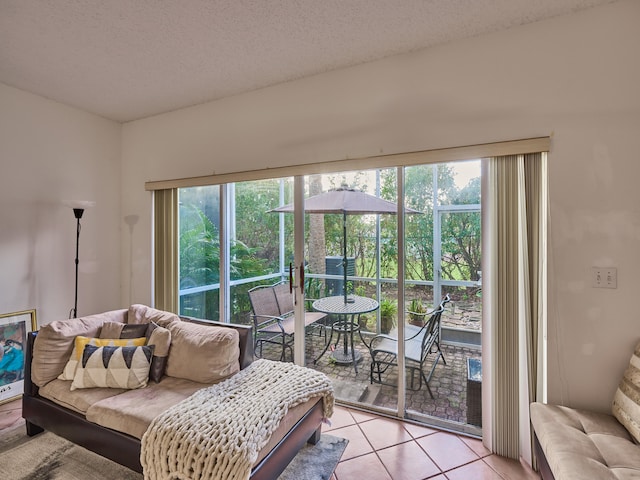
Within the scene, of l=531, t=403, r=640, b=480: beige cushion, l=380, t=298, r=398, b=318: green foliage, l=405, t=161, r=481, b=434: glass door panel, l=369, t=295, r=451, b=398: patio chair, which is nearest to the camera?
l=531, t=403, r=640, b=480: beige cushion

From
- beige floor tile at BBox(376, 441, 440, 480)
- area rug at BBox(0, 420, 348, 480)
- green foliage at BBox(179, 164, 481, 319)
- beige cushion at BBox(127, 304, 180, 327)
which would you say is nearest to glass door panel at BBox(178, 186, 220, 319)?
green foliage at BBox(179, 164, 481, 319)

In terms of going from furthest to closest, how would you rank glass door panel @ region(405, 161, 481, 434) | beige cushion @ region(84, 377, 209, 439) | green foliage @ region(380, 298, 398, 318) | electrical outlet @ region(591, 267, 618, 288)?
1. green foliage @ region(380, 298, 398, 318)
2. glass door panel @ region(405, 161, 481, 434)
3. electrical outlet @ region(591, 267, 618, 288)
4. beige cushion @ region(84, 377, 209, 439)

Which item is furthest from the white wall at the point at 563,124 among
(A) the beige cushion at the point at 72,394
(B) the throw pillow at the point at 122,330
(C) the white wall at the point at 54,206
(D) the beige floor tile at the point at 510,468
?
(C) the white wall at the point at 54,206

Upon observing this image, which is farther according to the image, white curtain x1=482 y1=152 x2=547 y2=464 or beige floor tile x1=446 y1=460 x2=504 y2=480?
white curtain x1=482 y1=152 x2=547 y2=464

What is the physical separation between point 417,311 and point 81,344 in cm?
243

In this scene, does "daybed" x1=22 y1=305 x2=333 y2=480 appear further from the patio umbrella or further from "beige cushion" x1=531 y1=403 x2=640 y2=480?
"beige cushion" x1=531 y1=403 x2=640 y2=480

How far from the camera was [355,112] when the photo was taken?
2.48 metres

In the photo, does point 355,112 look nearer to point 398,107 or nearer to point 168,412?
point 398,107

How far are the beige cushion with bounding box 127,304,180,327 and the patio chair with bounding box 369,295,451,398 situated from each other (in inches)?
65.3

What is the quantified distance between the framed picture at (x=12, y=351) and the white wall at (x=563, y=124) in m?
3.10

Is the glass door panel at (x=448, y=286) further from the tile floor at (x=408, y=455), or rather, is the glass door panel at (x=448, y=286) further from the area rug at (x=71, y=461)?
the area rug at (x=71, y=461)

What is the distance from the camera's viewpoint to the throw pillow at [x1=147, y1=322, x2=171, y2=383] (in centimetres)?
212

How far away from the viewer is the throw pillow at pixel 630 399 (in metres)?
1.52

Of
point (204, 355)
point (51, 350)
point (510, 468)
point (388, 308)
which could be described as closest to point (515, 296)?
point (388, 308)
